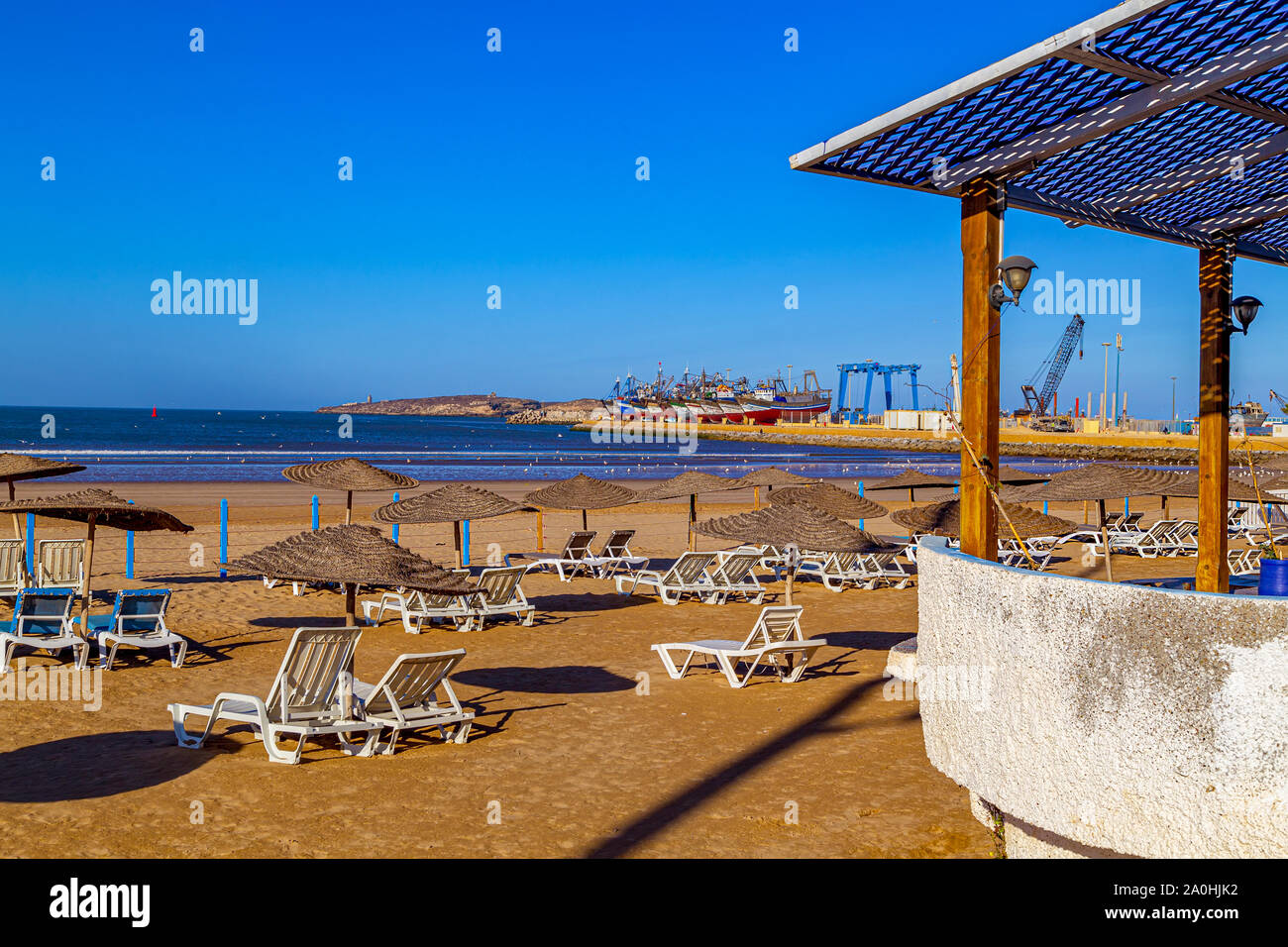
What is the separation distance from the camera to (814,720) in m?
6.93

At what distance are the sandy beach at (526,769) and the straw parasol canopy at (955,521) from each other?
44.7 inches

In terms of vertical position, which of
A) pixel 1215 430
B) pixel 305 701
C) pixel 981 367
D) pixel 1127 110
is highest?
pixel 1127 110

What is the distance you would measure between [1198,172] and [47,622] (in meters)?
8.76

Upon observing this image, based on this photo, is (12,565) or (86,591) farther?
(12,565)

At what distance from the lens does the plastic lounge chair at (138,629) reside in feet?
26.9

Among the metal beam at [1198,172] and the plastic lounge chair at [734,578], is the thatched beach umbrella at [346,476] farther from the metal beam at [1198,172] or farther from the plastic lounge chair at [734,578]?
the metal beam at [1198,172]

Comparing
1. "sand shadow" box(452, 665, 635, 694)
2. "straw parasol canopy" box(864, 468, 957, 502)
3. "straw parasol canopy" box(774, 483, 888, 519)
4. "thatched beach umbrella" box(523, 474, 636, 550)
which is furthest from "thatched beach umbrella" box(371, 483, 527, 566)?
"straw parasol canopy" box(864, 468, 957, 502)

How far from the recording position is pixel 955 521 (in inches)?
392

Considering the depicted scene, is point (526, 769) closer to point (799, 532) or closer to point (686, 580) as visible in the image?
point (799, 532)

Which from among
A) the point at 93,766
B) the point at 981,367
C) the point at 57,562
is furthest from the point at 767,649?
the point at 57,562

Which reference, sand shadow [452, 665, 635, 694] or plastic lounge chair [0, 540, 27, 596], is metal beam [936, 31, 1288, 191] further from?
plastic lounge chair [0, 540, 27, 596]

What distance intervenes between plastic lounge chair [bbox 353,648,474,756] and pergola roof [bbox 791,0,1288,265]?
357 cm

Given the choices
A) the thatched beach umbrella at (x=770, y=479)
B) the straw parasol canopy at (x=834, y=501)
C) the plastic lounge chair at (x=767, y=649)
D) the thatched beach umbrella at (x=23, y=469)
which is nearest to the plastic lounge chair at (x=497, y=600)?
the plastic lounge chair at (x=767, y=649)
